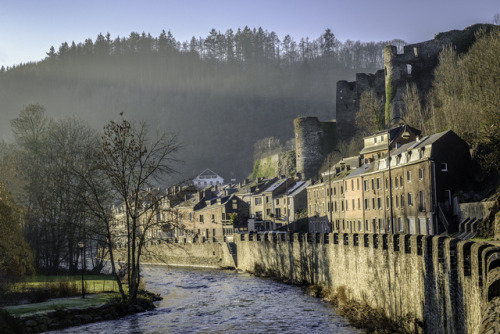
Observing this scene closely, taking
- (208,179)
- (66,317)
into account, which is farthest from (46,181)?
(208,179)

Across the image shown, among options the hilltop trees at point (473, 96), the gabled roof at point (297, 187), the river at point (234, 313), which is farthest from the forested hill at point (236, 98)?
the river at point (234, 313)

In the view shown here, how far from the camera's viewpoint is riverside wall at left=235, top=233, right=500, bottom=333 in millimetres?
14211

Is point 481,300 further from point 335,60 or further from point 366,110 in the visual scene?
point 335,60

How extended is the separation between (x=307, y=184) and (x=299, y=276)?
132 feet

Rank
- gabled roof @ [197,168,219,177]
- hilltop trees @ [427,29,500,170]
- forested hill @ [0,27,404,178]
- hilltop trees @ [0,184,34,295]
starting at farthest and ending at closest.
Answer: forested hill @ [0,27,404,178], gabled roof @ [197,168,219,177], hilltop trees @ [427,29,500,170], hilltop trees @ [0,184,34,295]

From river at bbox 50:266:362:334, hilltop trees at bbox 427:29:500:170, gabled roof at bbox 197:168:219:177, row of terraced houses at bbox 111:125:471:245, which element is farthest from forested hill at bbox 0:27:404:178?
river at bbox 50:266:362:334

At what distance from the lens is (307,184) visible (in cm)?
8569

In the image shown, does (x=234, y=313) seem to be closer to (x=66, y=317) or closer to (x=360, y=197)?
(x=66, y=317)

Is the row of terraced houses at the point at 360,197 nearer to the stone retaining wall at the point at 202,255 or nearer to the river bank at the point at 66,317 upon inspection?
the stone retaining wall at the point at 202,255

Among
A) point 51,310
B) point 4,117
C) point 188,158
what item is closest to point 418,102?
point 51,310

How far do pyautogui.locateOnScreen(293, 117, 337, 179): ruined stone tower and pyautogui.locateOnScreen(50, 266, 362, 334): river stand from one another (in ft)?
149

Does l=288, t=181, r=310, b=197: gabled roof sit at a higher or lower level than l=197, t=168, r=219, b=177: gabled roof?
lower

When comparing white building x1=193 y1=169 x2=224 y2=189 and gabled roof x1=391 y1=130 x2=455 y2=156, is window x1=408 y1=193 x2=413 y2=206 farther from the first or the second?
white building x1=193 y1=169 x2=224 y2=189

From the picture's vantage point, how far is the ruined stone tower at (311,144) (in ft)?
307
